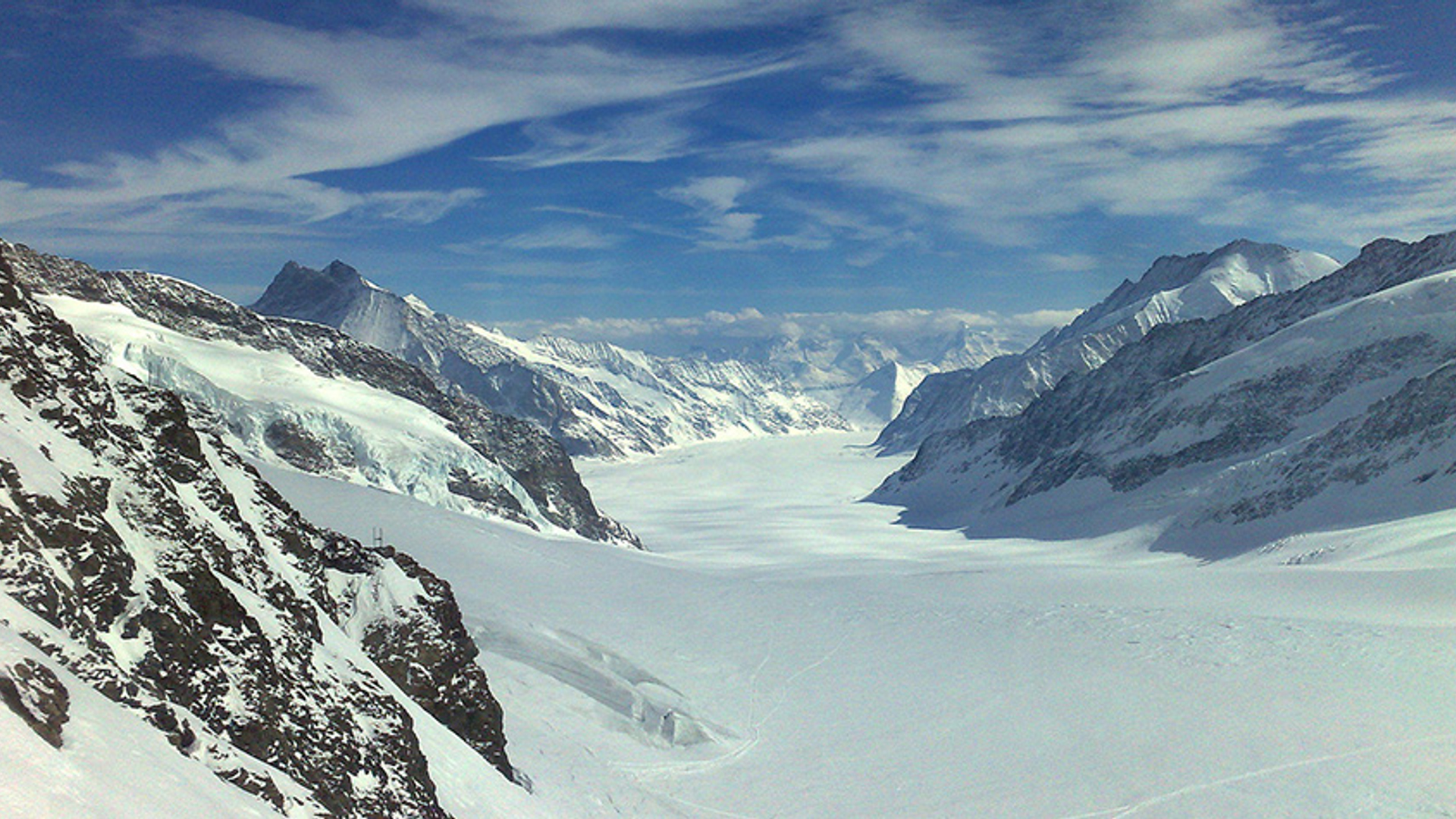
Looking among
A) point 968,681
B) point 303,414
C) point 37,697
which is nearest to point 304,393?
point 303,414

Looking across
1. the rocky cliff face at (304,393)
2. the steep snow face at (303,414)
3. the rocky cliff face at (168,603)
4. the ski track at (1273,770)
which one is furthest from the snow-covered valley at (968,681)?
the rocky cliff face at (304,393)

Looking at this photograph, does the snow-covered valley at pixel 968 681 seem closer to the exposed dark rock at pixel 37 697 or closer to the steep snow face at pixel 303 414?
the steep snow face at pixel 303 414

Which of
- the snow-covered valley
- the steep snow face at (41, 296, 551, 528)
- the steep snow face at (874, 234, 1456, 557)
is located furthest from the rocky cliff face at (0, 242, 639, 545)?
the steep snow face at (874, 234, 1456, 557)

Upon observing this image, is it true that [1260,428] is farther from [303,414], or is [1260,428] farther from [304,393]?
[304,393]

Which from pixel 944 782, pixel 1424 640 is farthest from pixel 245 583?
pixel 1424 640

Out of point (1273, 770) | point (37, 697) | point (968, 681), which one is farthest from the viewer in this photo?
point (968, 681)

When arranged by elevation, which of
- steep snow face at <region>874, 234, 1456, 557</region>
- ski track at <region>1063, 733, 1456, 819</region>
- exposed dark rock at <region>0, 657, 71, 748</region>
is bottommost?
ski track at <region>1063, 733, 1456, 819</region>

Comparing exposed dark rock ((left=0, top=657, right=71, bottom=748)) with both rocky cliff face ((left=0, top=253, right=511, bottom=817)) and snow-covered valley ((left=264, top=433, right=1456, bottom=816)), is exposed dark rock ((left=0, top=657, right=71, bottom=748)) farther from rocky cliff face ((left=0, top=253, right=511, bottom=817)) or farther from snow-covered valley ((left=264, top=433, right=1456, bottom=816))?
snow-covered valley ((left=264, top=433, right=1456, bottom=816))

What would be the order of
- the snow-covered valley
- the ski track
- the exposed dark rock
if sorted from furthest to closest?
the snow-covered valley → the ski track → the exposed dark rock
